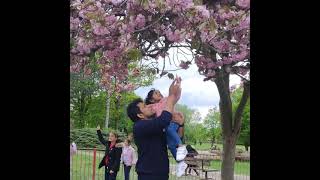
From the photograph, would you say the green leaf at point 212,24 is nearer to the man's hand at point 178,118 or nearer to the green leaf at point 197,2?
the green leaf at point 197,2

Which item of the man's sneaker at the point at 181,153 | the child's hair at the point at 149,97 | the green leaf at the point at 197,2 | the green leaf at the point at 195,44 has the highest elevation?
the green leaf at the point at 197,2

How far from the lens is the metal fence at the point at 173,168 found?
Result: 2.52 m

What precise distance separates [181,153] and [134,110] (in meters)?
0.32

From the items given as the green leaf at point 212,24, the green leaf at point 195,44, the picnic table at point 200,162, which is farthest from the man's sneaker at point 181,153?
the green leaf at point 212,24

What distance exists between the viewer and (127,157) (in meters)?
2.60

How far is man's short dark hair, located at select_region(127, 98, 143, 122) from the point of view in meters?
2.56

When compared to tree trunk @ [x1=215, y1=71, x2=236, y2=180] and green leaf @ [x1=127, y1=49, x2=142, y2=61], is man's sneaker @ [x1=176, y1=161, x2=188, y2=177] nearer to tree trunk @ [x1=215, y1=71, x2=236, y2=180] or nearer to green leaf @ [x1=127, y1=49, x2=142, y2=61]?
tree trunk @ [x1=215, y1=71, x2=236, y2=180]

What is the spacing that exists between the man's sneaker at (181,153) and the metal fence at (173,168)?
0.03m

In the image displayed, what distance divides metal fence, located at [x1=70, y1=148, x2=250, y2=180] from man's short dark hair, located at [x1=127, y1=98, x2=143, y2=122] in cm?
25

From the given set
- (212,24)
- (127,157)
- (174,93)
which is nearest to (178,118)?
(174,93)

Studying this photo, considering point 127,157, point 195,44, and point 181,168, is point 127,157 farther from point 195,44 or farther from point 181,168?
point 195,44
